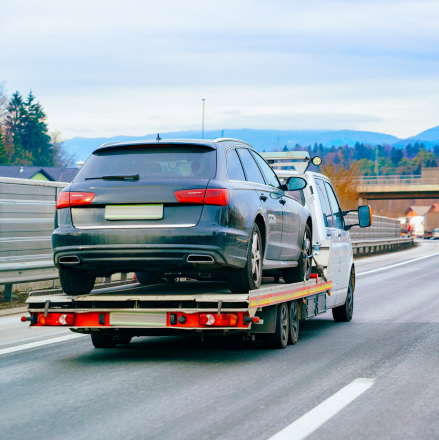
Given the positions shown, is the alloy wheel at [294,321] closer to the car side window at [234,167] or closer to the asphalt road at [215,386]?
the asphalt road at [215,386]

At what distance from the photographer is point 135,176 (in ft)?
24.5

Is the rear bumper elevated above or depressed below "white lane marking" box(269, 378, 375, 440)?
above

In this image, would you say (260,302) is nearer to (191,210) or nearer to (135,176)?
(191,210)

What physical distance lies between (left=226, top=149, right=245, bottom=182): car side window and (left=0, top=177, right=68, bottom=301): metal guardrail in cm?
536

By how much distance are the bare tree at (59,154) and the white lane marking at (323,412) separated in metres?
119

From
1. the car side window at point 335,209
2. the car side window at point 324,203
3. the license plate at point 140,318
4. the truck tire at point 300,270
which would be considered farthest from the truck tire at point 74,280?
the car side window at point 335,209

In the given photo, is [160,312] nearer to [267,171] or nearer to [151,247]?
[151,247]

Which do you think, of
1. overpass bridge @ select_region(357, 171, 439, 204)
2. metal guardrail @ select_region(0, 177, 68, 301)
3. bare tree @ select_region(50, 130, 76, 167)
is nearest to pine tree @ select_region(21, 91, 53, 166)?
bare tree @ select_region(50, 130, 76, 167)

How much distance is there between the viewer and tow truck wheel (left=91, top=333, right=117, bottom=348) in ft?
28.6

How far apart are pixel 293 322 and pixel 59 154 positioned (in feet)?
395

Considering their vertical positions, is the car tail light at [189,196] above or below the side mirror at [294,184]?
below

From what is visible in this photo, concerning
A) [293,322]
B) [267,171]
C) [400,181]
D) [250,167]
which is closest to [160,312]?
[250,167]

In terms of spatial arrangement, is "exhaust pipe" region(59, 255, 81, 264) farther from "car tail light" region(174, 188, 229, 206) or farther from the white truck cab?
the white truck cab

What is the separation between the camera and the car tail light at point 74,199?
24.5 ft
